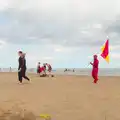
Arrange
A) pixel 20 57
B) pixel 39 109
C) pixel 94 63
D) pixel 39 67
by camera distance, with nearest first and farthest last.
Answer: pixel 39 109, pixel 20 57, pixel 94 63, pixel 39 67

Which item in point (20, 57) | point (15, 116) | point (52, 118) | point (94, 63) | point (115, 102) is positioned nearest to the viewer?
point (15, 116)

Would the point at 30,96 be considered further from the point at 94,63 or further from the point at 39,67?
the point at 39,67

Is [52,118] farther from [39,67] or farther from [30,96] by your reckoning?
[39,67]

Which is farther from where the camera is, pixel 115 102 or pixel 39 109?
pixel 115 102

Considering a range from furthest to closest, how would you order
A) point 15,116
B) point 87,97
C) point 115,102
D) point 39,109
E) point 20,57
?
1. point 20,57
2. point 87,97
3. point 115,102
4. point 39,109
5. point 15,116

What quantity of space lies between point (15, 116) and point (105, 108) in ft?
9.60

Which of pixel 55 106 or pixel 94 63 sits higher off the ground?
pixel 94 63

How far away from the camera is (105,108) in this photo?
9.89 meters

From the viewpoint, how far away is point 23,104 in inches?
396

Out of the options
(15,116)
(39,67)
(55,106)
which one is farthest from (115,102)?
(39,67)

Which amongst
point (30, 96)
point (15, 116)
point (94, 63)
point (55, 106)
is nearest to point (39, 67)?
→ point (94, 63)

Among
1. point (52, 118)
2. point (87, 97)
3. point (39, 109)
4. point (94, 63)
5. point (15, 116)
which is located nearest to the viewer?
point (15, 116)

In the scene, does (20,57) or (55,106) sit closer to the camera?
(55,106)

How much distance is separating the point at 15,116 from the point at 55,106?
230 cm
